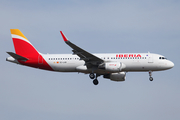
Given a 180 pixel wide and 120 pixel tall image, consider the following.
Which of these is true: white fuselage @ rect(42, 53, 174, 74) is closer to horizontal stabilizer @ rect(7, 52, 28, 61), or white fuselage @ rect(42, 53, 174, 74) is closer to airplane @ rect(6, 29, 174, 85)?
airplane @ rect(6, 29, 174, 85)

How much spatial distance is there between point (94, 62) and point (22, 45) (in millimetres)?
13412

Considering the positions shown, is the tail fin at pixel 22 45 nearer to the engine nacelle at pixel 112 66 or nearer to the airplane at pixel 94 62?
the airplane at pixel 94 62

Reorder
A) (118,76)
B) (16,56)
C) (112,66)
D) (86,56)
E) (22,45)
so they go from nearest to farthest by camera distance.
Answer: (112,66)
(86,56)
(16,56)
(118,76)
(22,45)

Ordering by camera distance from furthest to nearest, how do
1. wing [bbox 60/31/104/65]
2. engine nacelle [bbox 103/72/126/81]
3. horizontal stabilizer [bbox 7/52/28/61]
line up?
engine nacelle [bbox 103/72/126/81]
horizontal stabilizer [bbox 7/52/28/61]
wing [bbox 60/31/104/65]

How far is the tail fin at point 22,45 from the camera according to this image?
5659cm

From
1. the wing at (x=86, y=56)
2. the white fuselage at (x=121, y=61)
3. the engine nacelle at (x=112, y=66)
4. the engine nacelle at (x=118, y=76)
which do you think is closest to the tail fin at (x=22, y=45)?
the white fuselage at (x=121, y=61)

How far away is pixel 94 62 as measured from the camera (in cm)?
5238

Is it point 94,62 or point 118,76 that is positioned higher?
point 94,62

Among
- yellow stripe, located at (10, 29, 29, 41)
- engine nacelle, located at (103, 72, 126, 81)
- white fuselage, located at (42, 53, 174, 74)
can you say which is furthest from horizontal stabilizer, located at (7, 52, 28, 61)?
engine nacelle, located at (103, 72, 126, 81)

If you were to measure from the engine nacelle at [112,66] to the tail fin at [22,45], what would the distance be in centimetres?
1169

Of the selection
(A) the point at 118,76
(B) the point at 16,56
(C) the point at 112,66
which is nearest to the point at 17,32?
(B) the point at 16,56

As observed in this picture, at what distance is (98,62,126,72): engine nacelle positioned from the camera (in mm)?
51406

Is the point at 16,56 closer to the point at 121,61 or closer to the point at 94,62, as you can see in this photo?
the point at 94,62

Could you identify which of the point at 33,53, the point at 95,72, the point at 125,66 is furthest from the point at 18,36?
the point at 125,66
